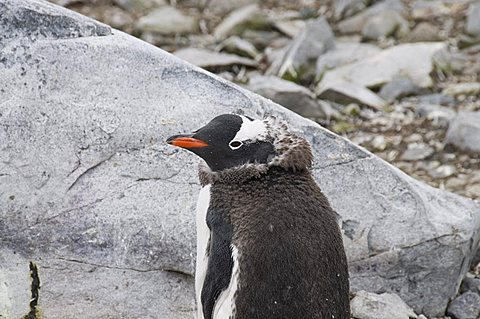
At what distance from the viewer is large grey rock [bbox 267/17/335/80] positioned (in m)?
9.31

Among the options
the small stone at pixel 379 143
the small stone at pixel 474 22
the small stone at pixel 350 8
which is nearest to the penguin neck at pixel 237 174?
the small stone at pixel 379 143

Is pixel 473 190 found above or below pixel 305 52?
above

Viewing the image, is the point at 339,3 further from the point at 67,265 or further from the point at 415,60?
the point at 67,265

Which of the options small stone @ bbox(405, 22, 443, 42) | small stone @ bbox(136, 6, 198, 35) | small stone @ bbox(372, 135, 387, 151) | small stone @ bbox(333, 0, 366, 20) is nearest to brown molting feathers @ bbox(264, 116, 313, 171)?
small stone @ bbox(372, 135, 387, 151)

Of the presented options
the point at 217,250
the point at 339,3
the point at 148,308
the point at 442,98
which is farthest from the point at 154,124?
the point at 339,3

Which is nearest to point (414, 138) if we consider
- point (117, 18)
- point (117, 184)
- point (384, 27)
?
point (384, 27)

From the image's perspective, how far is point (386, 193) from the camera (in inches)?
192

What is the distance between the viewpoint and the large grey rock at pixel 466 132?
7184mm

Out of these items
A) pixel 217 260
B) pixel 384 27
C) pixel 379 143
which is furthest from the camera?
pixel 384 27

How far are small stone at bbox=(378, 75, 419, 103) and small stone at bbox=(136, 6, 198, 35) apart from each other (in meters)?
3.15

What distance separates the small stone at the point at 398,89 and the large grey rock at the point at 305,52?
3.35 ft

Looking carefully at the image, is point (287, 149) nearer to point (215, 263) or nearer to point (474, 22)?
point (215, 263)

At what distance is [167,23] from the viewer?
11.0 m

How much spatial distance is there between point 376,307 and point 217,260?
131 cm
